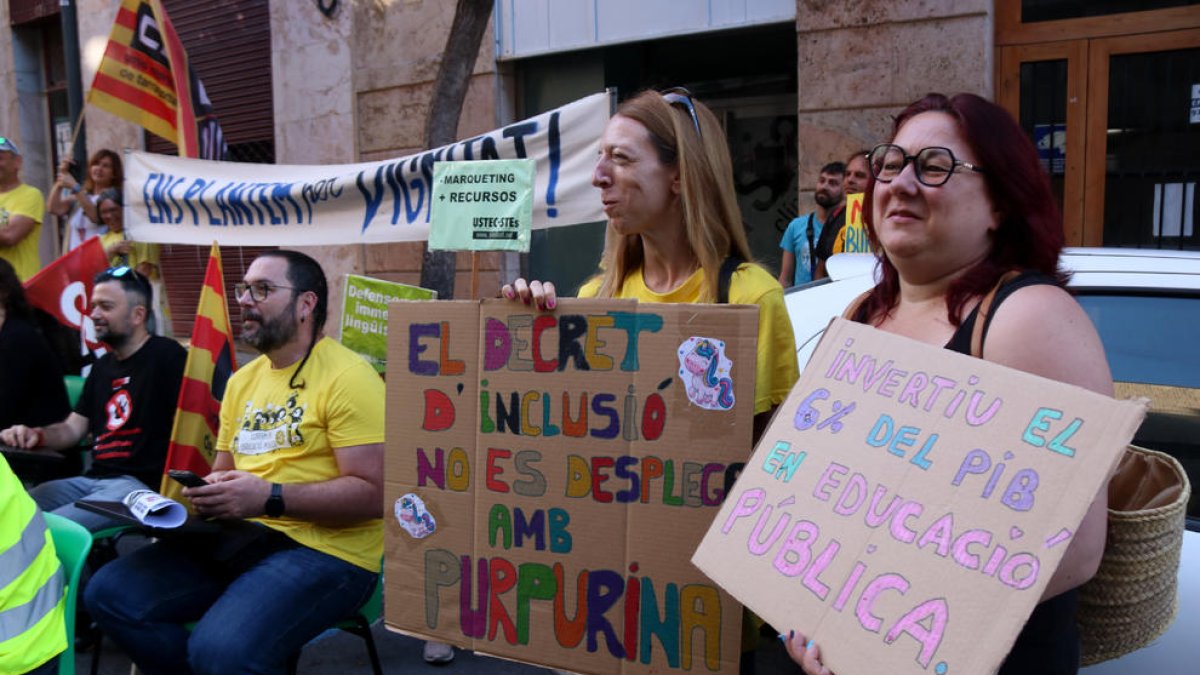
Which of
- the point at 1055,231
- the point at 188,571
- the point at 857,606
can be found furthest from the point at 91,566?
the point at 1055,231

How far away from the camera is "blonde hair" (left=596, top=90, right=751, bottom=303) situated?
2330 millimetres

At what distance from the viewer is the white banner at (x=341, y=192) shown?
424 centimetres

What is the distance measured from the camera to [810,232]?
20.6 feet

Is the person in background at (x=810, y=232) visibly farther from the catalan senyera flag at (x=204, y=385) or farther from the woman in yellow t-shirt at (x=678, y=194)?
the woman in yellow t-shirt at (x=678, y=194)

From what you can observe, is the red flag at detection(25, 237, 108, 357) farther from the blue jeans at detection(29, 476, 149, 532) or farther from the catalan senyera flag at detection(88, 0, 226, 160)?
the blue jeans at detection(29, 476, 149, 532)

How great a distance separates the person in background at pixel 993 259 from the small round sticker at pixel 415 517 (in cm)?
97

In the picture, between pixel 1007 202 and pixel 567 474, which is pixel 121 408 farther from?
pixel 1007 202

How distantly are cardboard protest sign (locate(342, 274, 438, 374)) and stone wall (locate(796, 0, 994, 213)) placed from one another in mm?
3386

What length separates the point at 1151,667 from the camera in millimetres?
2135

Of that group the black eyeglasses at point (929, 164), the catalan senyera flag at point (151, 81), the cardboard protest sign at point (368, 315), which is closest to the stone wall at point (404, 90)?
the catalan senyera flag at point (151, 81)

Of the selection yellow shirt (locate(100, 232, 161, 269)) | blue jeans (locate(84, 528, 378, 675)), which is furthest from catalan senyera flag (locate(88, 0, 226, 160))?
blue jeans (locate(84, 528, 378, 675))

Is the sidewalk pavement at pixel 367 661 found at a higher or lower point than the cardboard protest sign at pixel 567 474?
lower

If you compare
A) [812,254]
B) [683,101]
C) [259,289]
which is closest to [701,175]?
[683,101]

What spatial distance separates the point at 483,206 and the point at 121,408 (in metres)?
2.42
